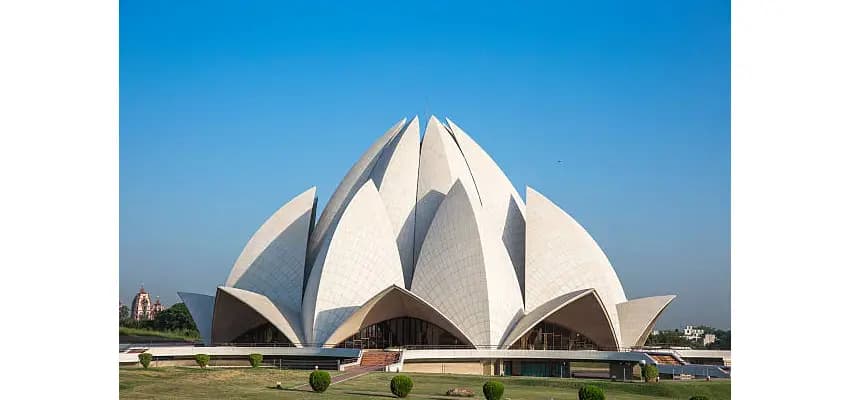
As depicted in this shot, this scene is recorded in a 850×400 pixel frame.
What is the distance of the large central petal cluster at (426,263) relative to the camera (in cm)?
2650

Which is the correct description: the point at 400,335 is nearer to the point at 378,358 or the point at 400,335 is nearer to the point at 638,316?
the point at 378,358

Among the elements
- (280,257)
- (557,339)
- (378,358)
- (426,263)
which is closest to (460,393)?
(378,358)

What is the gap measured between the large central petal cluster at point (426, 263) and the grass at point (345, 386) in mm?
5547

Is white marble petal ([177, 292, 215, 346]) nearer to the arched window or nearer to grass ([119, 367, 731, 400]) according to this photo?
the arched window

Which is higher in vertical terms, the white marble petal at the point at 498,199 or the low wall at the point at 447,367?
the white marble petal at the point at 498,199

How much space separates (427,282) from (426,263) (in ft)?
1.95

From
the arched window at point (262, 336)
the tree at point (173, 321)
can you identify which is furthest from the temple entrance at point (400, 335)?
the tree at point (173, 321)

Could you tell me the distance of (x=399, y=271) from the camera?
28.0 metres

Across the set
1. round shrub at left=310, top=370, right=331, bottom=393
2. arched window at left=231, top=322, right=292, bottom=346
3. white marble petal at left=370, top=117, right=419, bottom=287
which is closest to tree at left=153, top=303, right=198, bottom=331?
arched window at left=231, top=322, right=292, bottom=346

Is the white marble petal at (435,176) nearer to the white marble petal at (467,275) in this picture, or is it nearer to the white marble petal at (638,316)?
the white marble petal at (467,275)
